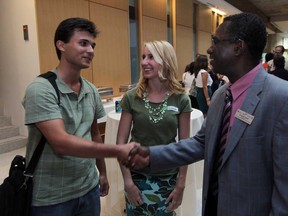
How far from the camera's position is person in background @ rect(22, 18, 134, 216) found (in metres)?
1.12

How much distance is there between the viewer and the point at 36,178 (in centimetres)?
119

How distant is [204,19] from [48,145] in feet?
29.9

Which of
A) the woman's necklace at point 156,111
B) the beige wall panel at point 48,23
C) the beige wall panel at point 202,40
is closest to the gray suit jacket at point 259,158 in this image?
the woman's necklace at point 156,111

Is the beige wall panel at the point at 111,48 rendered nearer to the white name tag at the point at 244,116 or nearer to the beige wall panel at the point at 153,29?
the beige wall panel at the point at 153,29

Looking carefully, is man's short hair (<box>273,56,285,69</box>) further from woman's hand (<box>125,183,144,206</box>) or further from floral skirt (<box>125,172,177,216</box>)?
woman's hand (<box>125,183,144,206</box>)

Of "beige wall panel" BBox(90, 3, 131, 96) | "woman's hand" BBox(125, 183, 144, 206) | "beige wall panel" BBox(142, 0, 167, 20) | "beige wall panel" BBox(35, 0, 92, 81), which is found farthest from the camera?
"beige wall panel" BBox(142, 0, 167, 20)

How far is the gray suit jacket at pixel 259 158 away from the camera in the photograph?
0.86 m

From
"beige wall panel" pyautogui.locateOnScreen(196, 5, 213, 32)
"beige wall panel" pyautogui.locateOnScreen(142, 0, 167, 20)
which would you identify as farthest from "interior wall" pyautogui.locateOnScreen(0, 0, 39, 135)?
"beige wall panel" pyautogui.locateOnScreen(196, 5, 213, 32)

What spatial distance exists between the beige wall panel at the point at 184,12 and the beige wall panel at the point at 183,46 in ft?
0.51

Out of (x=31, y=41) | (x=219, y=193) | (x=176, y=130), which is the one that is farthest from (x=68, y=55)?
(x=31, y=41)

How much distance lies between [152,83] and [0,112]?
3808 mm

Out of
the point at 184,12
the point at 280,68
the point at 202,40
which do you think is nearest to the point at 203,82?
the point at 280,68

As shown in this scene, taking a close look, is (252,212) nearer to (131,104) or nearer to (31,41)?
(131,104)

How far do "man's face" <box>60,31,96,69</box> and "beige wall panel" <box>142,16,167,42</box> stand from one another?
203 inches
